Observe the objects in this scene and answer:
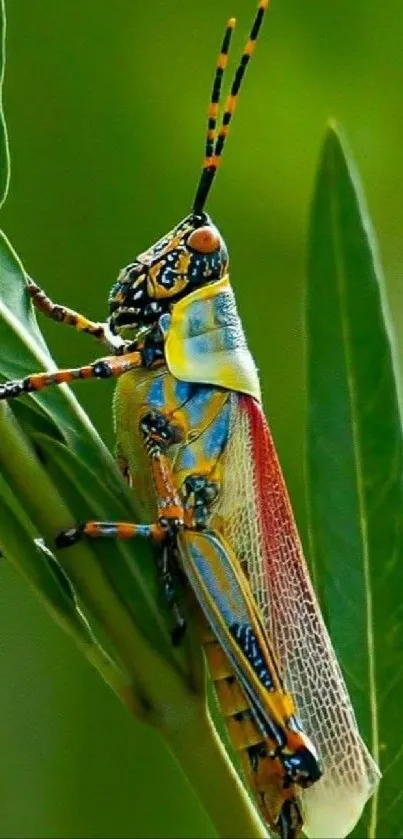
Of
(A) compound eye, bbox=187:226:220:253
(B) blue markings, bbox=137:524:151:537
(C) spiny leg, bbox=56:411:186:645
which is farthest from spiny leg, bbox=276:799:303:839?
(A) compound eye, bbox=187:226:220:253

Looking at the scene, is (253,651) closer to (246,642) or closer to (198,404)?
(246,642)

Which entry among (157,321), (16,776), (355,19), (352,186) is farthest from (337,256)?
(355,19)

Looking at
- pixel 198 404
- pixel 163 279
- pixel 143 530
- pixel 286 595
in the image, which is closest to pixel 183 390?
pixel 198 404

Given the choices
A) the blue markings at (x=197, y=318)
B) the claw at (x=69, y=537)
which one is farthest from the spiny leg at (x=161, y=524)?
the blue markings at (x=197, y=318)

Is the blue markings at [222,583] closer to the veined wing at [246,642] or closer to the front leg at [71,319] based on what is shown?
the veined wing at [246,642]

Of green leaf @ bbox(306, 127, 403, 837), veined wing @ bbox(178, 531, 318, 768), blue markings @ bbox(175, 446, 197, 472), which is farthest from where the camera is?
blue markings @ bbox(175, 446, 197, 472)

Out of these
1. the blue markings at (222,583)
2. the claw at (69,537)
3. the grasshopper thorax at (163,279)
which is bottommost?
the blue markings at (222,583)

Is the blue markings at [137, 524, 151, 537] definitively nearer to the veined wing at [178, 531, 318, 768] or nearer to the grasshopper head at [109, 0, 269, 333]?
the veined wing at [178, 531, 318, 768]
